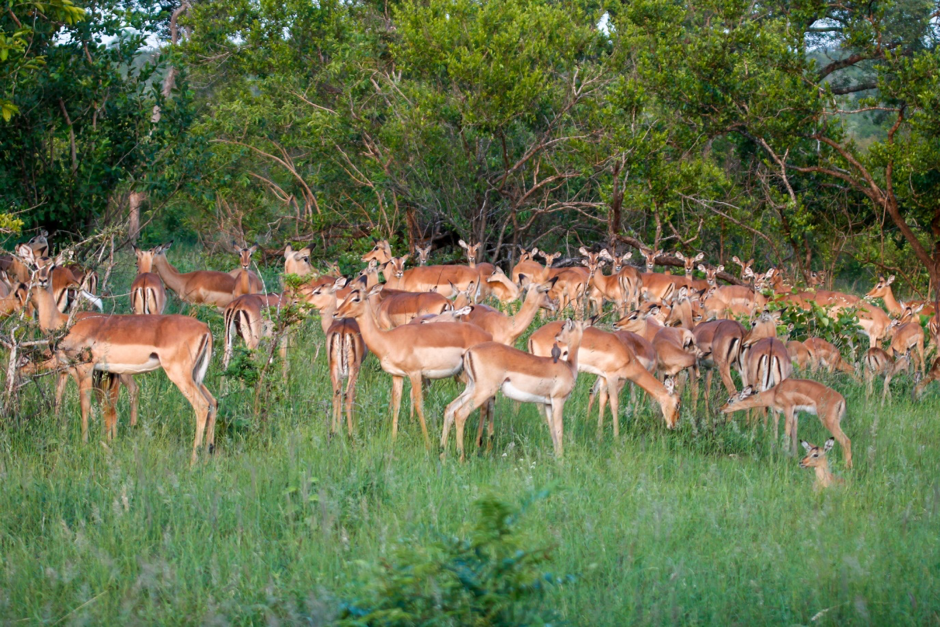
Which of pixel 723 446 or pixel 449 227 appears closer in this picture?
pixel 723 446

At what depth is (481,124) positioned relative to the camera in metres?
12.6

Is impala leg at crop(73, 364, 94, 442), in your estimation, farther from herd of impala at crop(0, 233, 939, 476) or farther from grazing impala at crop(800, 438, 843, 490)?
grazing impala at crop(800, 438, 843, 490)

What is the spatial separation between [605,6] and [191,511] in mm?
10163

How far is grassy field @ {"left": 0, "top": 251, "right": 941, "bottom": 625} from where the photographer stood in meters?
3.56

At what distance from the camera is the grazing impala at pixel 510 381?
19.9ft

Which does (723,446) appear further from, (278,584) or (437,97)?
(437,97)

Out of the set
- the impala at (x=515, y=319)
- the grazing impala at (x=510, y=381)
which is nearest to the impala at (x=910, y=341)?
the impala at (x=515, y=319)

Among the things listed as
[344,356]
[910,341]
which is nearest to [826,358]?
[910,341]

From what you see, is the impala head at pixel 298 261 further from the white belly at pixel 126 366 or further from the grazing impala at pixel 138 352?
the white belly at pixel 126 366

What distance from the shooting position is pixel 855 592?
11.4 ft

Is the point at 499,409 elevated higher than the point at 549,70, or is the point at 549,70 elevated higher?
the point at 549,70

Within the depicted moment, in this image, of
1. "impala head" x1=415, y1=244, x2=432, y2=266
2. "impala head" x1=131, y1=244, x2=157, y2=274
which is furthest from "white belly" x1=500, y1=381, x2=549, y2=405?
"impala head" x1=415, y1=244, x2=432, y2=266

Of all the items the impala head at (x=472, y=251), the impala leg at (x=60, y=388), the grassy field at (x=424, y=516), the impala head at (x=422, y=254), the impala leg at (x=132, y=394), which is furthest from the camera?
the impala head at (x=422, y=254)

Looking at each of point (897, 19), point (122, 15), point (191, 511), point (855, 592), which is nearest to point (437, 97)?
point (122, 15)
